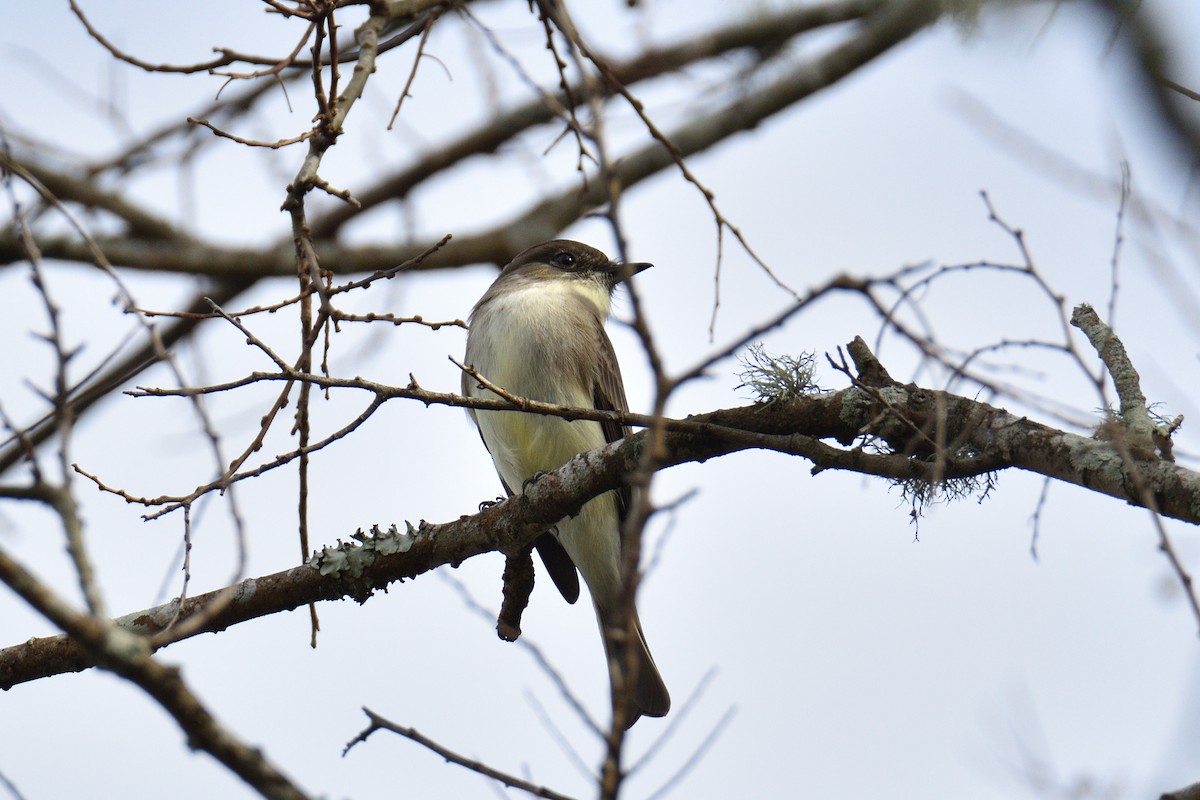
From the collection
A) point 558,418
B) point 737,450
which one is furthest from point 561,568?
point 737,450

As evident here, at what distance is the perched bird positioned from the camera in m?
6.27

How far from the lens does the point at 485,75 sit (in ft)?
28.4

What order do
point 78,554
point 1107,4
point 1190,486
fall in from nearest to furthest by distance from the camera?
point 78,554 < point 1190,486 < point 1107,4

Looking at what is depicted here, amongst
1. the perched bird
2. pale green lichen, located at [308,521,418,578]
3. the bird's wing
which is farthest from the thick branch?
the bird's wing

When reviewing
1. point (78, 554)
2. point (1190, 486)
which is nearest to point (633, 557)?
point (78, 554)

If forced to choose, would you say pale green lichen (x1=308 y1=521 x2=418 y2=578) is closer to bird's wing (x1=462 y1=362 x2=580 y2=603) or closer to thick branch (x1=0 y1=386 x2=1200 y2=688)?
thick branch (x1=0 y1=386 x2=1200 y2=688)

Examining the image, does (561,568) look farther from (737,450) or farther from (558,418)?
(737,450)

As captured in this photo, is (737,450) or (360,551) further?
(360,551)

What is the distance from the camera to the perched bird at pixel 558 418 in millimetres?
6273

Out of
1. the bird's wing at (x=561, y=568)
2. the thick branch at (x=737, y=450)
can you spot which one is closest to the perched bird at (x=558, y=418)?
the bird's wing at (x=561, y=568)

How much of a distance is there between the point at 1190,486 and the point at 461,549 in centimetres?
273

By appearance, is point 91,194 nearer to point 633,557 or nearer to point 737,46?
point 737,46

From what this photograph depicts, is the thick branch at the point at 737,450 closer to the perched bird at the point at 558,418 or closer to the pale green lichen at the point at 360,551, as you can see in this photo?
the pale green lichen at the point at 360,551

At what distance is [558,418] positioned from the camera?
6172mm
